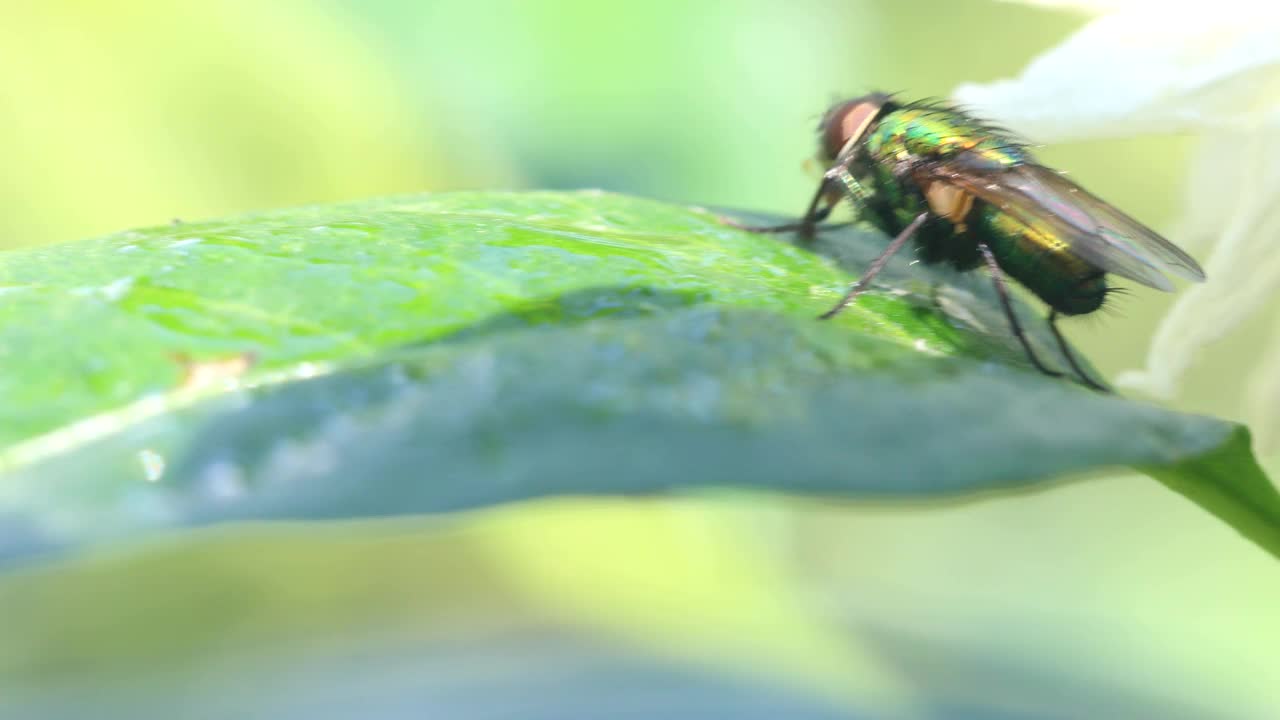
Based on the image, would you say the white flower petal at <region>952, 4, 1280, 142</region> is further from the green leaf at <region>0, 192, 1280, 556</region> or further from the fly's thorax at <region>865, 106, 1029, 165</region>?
the green leaf at <region>0, 192, 1280, 556</region>

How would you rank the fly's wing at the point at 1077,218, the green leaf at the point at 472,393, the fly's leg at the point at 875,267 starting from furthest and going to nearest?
the fly's wing at the point at 1077,218
the fly's leg at the point at 875,267
the green leaf at the point at 472,393

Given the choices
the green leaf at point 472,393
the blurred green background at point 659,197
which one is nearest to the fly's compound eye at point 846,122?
the blurred green background at point 659,197

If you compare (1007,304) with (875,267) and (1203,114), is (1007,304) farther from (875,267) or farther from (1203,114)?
(1203,114)

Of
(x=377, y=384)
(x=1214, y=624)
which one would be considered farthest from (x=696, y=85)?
(x=377, y=384)

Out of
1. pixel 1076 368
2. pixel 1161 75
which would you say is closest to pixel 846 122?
pixel 1161 75

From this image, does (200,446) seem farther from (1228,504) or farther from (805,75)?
(805,75)

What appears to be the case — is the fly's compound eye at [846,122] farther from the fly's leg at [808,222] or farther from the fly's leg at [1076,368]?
the fly's leg at [1076,368]
